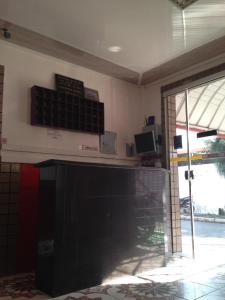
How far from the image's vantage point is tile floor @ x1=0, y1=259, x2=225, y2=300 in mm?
2121

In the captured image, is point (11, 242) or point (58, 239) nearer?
point (58, 239)

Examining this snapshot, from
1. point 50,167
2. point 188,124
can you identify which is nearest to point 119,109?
point 188,124

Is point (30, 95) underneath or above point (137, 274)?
above

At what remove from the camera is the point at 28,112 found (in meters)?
3.07

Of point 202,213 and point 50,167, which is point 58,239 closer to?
point 50,167

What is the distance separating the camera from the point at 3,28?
9.16 feet

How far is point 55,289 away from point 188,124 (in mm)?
2570

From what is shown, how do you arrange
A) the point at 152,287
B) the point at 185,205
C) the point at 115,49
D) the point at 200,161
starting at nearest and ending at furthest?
the point at 152,287 < the point at 115,49 < the point at 200,161 < the point at 185,205

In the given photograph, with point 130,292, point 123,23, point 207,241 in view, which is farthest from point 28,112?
point 207,241

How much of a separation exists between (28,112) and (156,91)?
1940mm

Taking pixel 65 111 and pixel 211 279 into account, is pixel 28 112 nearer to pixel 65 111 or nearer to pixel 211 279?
pixel 65 111

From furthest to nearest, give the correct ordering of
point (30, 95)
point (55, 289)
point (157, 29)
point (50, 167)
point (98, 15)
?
1. point (30, 95)
2. point (157, 29)
3. point (98, 15)
4. point (50, 167)
5. point (55, 289)

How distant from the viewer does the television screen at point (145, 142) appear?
3743 mm

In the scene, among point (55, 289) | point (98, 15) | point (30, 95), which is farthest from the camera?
point (30, 95)
